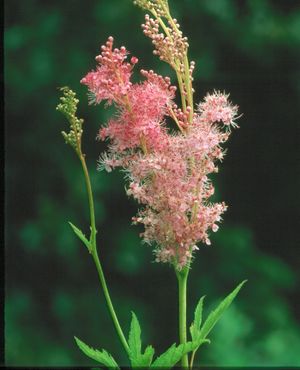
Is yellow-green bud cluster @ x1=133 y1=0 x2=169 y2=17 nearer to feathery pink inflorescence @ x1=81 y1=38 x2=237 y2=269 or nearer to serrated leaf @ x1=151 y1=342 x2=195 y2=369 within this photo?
feathery pink inflorescence @ x1=81 y1=38 x2=237 y2=269

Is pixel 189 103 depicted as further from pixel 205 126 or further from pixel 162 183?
pixel 162 183

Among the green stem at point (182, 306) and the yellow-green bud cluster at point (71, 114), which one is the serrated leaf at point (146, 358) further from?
the yellow-green bud cluster at point (71, 114)

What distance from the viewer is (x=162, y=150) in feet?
8.44

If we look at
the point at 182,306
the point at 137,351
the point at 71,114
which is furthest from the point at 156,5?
the point at 137,351

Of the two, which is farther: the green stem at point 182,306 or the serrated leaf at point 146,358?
the green stem at point 182,306

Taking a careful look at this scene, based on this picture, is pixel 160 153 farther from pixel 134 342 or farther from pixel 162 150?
pixel 134 342

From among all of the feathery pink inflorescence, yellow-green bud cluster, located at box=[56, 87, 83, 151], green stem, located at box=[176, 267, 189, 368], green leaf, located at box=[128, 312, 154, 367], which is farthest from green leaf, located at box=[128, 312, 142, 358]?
yellow-green bud cluster, located at box=[56, 87, 83, 151]

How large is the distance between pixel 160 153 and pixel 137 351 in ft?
1.82

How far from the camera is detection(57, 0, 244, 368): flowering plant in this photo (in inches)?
101

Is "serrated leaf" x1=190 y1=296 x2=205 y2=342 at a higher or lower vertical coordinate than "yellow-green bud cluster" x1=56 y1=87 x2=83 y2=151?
lower

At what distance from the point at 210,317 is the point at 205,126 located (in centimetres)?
53

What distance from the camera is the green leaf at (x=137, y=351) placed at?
2.53 meters

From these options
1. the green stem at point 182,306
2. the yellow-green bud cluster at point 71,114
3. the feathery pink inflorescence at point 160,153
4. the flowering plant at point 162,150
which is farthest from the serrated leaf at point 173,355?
the yellow-green bud cluster at point 71,114
